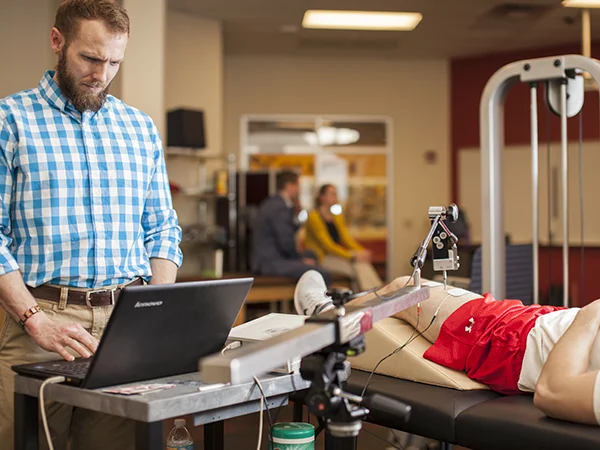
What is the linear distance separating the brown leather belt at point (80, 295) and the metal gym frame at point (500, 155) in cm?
194

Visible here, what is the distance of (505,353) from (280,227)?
434cm

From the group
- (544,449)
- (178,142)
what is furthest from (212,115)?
(544,449)

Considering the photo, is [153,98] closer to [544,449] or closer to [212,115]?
[212,115]

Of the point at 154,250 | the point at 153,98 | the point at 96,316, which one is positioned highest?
the point at 153,98

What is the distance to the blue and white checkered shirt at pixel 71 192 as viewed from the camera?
68.2 inches

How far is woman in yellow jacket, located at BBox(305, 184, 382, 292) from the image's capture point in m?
6.93

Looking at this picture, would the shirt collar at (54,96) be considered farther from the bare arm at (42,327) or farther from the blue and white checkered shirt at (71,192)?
the bare arm at (42,327)

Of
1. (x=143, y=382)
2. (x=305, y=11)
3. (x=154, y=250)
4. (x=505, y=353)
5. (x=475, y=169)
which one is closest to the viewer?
(x=143, y=382)

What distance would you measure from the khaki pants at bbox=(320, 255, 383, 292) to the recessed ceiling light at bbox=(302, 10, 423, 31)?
2.33 meters

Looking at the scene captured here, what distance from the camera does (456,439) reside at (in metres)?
1.97

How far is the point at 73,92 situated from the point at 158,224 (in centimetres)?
39

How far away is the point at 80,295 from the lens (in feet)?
5.75

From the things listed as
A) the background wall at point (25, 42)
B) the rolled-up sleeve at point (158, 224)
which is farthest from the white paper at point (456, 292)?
the background wall at point (25, 42)

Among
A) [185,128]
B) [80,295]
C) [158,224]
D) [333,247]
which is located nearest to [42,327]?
[80,295]
